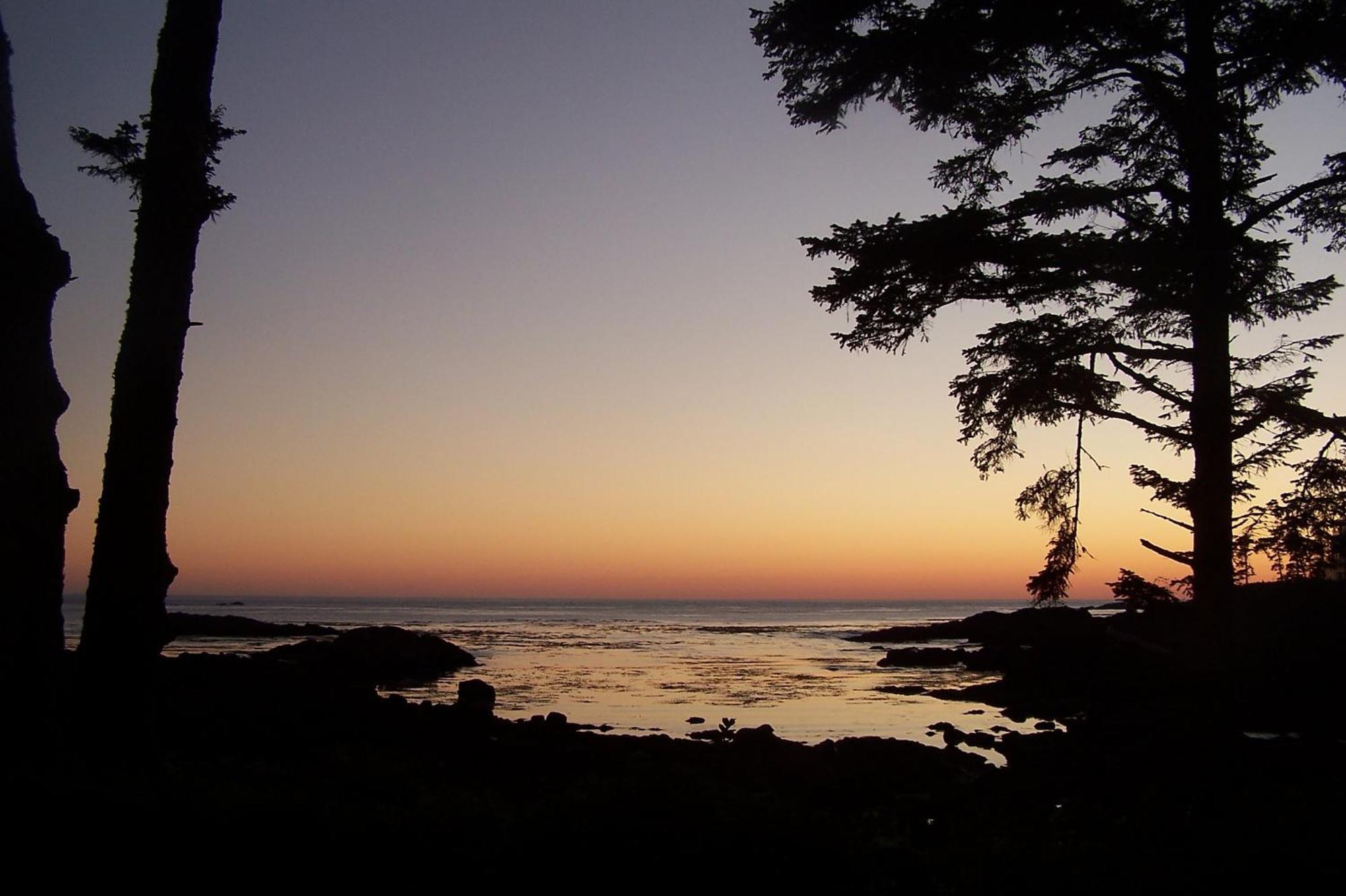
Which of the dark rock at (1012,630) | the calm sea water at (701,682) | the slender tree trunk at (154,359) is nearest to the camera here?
the slender tree trunk at (154,359)

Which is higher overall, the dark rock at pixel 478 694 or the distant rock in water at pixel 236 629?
the dark rock at pixel 478 694

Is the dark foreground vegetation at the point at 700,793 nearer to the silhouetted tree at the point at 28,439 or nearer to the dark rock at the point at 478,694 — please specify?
the silhouetted tree at the point at 28,439

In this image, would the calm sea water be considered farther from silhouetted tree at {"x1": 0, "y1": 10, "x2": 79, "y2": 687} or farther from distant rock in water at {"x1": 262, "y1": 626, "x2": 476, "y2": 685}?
silhouetted tree at {"x1": 0, "y1": 10, "x2": 79, "y2": 687}

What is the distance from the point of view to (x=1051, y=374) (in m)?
11.3

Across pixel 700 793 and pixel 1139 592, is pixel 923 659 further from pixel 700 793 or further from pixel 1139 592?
pixel 700 793

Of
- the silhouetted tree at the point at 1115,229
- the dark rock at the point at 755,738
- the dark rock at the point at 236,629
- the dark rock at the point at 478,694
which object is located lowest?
the dark rock at the point at 236,629

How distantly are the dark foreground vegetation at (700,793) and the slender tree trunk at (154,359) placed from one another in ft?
2.02

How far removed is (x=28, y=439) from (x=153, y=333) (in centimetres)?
174

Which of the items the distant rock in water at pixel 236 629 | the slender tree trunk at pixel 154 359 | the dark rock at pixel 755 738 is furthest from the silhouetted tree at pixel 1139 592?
the distant rock in water at pixel 236 629

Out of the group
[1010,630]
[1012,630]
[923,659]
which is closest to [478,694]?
[923,659]

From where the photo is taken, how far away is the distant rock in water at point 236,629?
5038 centimetres

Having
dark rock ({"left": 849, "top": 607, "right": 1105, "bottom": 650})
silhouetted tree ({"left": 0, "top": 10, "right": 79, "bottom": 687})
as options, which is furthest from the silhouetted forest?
dark rock ({"left": 849, "top": 607, "right": 1105, "bottom": 650})

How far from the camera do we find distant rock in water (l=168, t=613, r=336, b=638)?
50375 mm

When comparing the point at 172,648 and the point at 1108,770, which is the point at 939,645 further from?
the point at 1108,770
